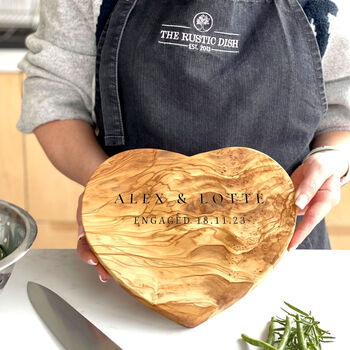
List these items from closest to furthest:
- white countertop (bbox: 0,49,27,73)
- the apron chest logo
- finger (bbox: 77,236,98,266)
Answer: finger (bbox: 77,236,98,266) → the apron chest logo → white countertop (bbox: 0,49,27,73)

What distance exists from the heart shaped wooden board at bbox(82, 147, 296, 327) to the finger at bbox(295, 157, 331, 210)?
2cm

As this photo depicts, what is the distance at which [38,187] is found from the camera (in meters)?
2.10

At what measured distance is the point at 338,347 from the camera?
0.73 meters

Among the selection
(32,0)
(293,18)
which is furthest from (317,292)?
(32,0)

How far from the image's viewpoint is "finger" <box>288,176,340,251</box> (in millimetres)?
834

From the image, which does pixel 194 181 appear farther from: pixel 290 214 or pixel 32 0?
pixel 32 0

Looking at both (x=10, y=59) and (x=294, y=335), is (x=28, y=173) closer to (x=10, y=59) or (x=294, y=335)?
(x=10, y=59)

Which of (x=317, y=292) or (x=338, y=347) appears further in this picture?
(x=317, y=292)

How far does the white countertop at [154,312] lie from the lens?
74cm

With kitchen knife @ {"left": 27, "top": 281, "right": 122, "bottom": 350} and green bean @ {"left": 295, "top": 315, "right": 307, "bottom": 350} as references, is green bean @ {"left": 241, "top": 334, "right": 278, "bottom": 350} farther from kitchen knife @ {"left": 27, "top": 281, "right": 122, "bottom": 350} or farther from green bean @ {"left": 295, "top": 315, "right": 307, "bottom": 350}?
kitchen knife @ {"left": 27, "top": 281, "right": 122, "bottom": 350}

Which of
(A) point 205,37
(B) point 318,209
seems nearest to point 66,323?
(B) point 318,209

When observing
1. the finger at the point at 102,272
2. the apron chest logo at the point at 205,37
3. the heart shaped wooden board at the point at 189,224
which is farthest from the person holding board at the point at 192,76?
the finger at the point at 102,272

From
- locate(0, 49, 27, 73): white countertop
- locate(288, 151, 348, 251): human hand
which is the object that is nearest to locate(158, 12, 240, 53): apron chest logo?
locate(288, 151, 348, 251): human hand

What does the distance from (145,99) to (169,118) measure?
2.1 inches
